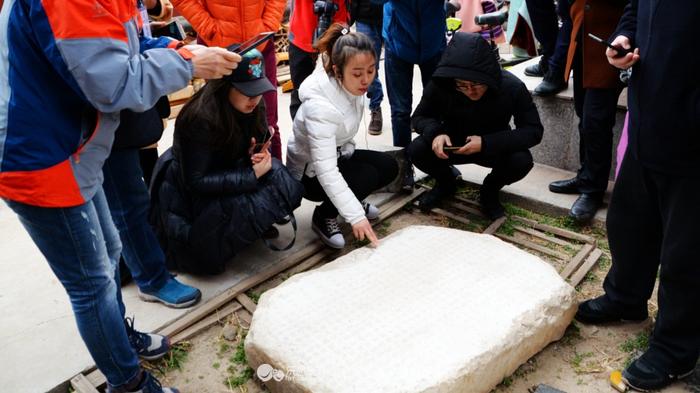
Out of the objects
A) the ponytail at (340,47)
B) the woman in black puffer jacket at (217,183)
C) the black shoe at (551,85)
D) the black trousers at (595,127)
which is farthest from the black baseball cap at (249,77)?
the black shoe at (551,85)

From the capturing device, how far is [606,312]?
90.0 inches

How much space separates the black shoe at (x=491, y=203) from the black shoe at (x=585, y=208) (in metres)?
0.39

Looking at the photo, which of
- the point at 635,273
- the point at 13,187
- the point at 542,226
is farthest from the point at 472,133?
the point at 13,187

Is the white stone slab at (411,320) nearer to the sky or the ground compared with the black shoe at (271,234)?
nearer to the sky

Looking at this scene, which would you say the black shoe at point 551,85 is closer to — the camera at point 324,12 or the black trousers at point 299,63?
the camera at point 324,12

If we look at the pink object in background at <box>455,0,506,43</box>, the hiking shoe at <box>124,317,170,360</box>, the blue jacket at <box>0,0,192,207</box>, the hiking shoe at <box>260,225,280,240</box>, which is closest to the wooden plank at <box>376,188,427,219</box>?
the hiking shoe at <box>260,225,280,240</box>

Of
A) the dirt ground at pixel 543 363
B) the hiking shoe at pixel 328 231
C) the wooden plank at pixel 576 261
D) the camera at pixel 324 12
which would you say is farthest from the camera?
the camera at pixel 324 12

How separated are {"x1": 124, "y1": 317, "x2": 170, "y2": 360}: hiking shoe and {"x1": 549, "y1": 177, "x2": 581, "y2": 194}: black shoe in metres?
2.39

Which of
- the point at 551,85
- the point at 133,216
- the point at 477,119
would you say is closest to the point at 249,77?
the point at 133,216

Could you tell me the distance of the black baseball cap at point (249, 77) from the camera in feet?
7.58

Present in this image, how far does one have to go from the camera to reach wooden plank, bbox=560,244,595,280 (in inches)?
105

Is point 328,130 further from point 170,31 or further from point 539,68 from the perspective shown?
point 539,68

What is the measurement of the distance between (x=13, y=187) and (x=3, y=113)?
192 mm

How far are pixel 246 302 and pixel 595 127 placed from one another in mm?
1998
